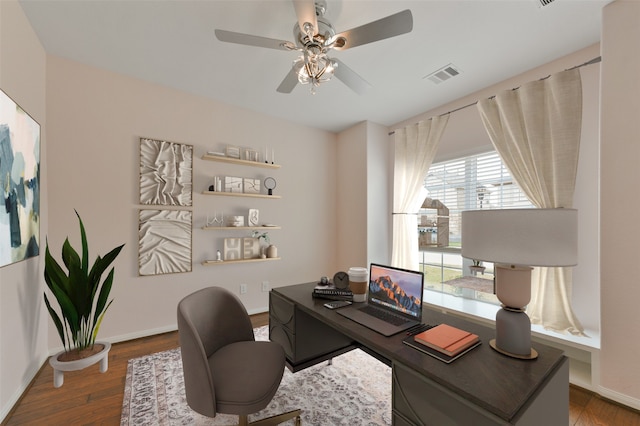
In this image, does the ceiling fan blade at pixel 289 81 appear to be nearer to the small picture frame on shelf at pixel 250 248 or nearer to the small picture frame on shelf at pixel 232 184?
the small picture frame on shelf at pixel 232 184

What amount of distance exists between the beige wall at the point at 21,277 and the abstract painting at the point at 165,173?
74cm

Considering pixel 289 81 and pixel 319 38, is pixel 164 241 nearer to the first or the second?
pixel 289 81

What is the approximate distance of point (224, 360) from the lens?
4.91 feet

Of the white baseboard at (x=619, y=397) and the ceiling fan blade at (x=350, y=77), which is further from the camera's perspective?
the ceiling fan blade at (x=350, y=77)

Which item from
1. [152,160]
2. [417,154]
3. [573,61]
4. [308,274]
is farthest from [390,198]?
[152,160]

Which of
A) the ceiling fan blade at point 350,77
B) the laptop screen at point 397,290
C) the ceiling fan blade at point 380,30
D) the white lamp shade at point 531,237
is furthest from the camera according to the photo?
the ceiling fan blade at point 350,77

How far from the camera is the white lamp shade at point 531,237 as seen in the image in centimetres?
102

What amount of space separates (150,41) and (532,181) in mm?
3505

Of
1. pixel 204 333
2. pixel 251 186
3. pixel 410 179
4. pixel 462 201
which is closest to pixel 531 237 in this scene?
pixel 204 333

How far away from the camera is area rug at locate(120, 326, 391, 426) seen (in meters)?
1.64

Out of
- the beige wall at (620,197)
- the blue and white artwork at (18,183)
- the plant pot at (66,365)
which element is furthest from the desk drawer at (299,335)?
the beige wall at (620,197)

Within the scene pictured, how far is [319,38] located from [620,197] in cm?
227

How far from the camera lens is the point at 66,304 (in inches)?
77.4

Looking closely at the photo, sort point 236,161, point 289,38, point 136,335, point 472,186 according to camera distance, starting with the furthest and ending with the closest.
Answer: point 236,161 → point 472,186 → point 136,335 → point 289,38
